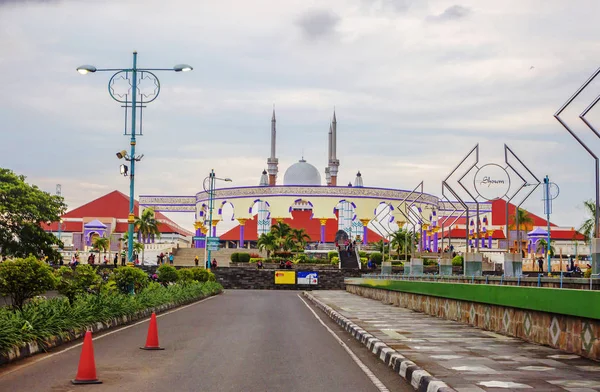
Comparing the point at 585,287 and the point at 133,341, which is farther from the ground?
the point at 585,287

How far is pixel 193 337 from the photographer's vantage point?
55.3ft

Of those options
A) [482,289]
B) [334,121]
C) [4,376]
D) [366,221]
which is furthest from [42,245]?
[334,121]

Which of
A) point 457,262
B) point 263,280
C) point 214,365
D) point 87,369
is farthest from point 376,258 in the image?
point 87,369

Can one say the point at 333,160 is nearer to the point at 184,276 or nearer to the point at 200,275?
the point at 200,275

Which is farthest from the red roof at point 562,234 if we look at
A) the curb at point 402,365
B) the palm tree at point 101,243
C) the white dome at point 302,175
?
the curb at point 402,365

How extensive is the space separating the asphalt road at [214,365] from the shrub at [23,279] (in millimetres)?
1635

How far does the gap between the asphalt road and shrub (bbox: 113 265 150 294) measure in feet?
19.7

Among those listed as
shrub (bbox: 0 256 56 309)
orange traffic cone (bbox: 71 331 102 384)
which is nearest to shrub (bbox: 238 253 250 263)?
shrub (bbox: 0 256 56 309)

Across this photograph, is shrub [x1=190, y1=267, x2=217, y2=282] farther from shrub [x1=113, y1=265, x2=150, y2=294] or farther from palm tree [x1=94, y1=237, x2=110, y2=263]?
palm tree [x1=94, y1=237, x2=110, y2=263]

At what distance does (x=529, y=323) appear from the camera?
1530 cm

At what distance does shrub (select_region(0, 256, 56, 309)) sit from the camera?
52.4 ft

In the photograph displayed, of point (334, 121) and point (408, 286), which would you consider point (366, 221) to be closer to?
point (334, 121)

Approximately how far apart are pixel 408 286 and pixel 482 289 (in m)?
11.4

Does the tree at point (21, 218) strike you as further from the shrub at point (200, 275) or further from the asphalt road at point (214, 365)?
the asphalt road at point (214, 365)
